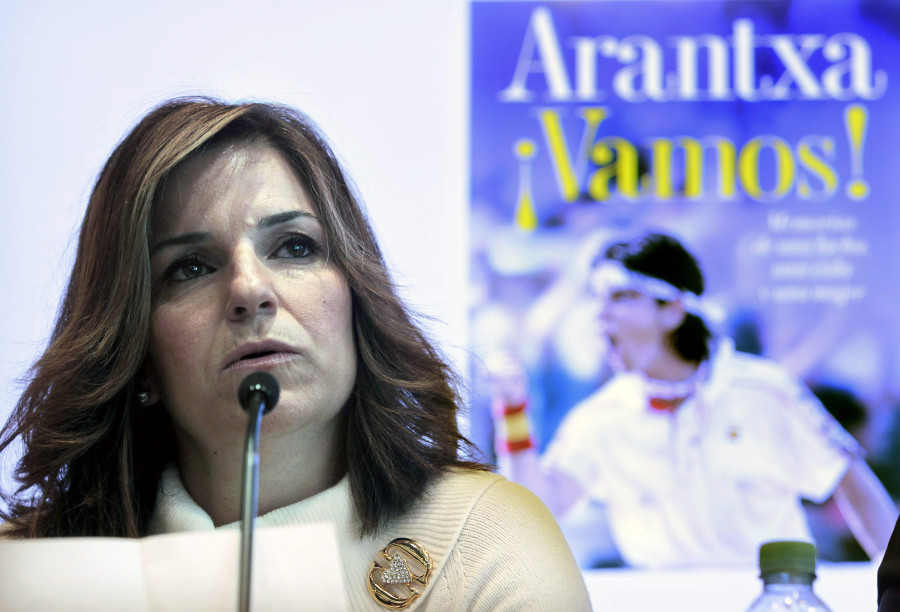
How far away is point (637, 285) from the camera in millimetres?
3139

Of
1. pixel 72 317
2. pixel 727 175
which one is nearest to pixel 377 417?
pixel 72 317

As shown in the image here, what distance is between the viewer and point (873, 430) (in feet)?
9.86

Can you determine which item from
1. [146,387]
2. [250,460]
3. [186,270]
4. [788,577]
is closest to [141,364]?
[146,387]

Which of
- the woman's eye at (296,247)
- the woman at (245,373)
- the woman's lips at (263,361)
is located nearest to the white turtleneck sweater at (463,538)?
the woman at (245,373)

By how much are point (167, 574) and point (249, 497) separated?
0.39 ft

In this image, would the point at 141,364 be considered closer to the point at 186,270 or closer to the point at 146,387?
the point at 146,387

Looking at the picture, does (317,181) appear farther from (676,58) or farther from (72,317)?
(676,58)

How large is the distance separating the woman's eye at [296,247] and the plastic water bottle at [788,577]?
0.93 metres

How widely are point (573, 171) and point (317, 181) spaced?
1.24 m

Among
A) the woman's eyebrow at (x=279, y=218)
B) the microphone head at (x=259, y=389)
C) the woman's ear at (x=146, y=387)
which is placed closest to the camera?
the microphone head at (x=259, y=389)

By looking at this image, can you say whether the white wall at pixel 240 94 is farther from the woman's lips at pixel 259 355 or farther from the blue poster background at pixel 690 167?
the woman's lips at pixel 259 355

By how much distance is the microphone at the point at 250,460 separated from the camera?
123 centimetres

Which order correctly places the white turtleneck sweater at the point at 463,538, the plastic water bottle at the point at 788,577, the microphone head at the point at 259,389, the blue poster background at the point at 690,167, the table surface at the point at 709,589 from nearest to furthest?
the plastic water bottle at the point at 788,577, the microphone head at the point at 259,389, the white turtleneck sweater at the point at 463,538, the table surface at the point at 709,589, the blue poster background at the point at 690,167

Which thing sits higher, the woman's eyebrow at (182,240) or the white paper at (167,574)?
the woman's eyebrow at (182,240)
